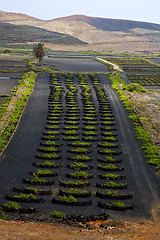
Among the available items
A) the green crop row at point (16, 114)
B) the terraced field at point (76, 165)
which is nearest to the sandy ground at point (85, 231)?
the terraced field at point (76, 165)

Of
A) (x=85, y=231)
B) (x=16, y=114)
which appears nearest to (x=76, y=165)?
(x=85, y=231)

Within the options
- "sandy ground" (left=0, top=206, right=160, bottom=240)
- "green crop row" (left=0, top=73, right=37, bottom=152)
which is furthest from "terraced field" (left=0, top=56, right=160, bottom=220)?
"sandy ground" (left=0, top=206, right=160, bottom=240)

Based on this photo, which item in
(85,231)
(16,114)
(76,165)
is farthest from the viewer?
(16,114)

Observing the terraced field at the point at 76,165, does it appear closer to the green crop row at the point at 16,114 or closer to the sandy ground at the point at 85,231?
the green crop row at the point at 16,114

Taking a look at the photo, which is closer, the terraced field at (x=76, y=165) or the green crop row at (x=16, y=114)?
the terraced field at (x=76, y=165)

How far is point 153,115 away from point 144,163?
24749 millimetres

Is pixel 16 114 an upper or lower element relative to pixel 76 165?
upper

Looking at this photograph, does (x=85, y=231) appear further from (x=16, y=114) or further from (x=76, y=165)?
(x=16, y=114)

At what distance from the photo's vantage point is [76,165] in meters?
40.5

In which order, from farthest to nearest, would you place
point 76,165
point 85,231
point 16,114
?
1. point 16,114
2. point 76,165
3. point 85,231

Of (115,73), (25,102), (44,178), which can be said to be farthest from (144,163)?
(115,73)

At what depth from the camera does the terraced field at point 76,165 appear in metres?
31.4

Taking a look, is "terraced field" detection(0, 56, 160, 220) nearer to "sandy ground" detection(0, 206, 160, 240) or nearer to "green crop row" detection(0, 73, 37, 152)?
"green crop row" detection(0, 73, 37, 152)

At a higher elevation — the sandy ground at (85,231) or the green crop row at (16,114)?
the green crop row at (16,114)
